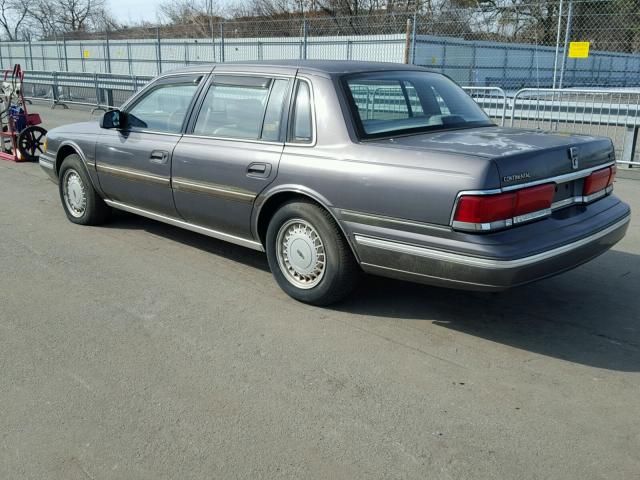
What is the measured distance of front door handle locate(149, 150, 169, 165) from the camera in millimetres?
5273

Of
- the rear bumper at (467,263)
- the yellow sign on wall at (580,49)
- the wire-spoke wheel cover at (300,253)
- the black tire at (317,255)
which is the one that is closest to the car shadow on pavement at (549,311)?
the black tire at (317,255)

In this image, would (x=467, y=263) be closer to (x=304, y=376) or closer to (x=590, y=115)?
(x=304, y=376)

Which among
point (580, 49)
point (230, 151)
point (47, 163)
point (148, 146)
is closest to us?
point (230, 151)

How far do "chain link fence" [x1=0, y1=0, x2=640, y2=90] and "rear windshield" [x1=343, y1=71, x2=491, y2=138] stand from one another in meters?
9.59

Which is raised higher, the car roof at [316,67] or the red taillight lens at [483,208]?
the car roof at [316,67]

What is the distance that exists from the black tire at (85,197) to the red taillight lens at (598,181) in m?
4.54

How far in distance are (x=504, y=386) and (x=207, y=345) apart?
1739mm

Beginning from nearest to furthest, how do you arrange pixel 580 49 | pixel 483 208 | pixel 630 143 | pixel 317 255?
pixel 483 208 → pixel 317 255 → pixel 630 143 → pixel 580 49

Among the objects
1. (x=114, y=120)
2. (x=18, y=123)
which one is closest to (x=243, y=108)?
(x=114, y=120)

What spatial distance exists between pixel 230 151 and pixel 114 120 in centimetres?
155

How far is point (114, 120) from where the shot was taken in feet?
18.7

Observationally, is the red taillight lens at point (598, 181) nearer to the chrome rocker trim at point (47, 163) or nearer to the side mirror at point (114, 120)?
the side mirror at point (114, 120)

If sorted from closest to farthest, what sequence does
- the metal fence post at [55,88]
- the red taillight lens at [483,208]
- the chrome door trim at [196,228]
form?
1. the red taillight lens at [483,208]
2. the chrome door trim at [196,228]
3. the metal fence post at [55,88]

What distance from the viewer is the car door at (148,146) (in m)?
5.32
